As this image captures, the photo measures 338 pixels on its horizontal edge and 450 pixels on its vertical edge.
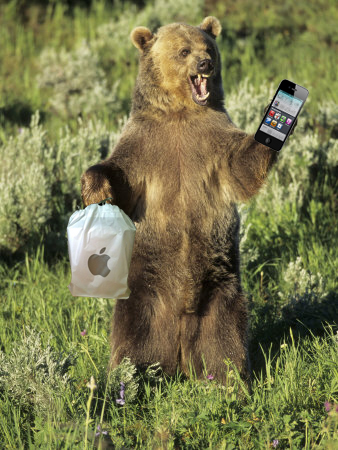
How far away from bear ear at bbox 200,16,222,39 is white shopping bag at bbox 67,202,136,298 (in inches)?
65.9

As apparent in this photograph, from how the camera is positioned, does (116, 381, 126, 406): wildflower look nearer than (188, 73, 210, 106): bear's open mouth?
Yes

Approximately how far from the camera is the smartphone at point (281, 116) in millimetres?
3582

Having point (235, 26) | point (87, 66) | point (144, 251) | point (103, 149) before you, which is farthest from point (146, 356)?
point (235, 26)

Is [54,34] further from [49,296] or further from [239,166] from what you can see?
[239,166]

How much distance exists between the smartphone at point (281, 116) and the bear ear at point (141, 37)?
3.42 feet

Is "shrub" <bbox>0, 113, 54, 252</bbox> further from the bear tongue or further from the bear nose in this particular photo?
the bear nose

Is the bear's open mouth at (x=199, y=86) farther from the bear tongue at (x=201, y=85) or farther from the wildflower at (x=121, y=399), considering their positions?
the wildflower at (x=121, y=399)

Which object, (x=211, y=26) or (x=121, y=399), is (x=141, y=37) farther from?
(x=121, y=399)

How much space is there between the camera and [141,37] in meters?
4.23

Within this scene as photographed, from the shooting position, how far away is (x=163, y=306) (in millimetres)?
3887

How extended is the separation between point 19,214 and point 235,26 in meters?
5.48

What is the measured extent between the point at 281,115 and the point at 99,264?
1299 mm

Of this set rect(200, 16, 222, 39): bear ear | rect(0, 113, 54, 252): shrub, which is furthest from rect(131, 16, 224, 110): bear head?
rect(0, 113, 54, 252): shrub

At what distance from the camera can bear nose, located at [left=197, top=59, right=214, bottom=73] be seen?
3854 millimetres
